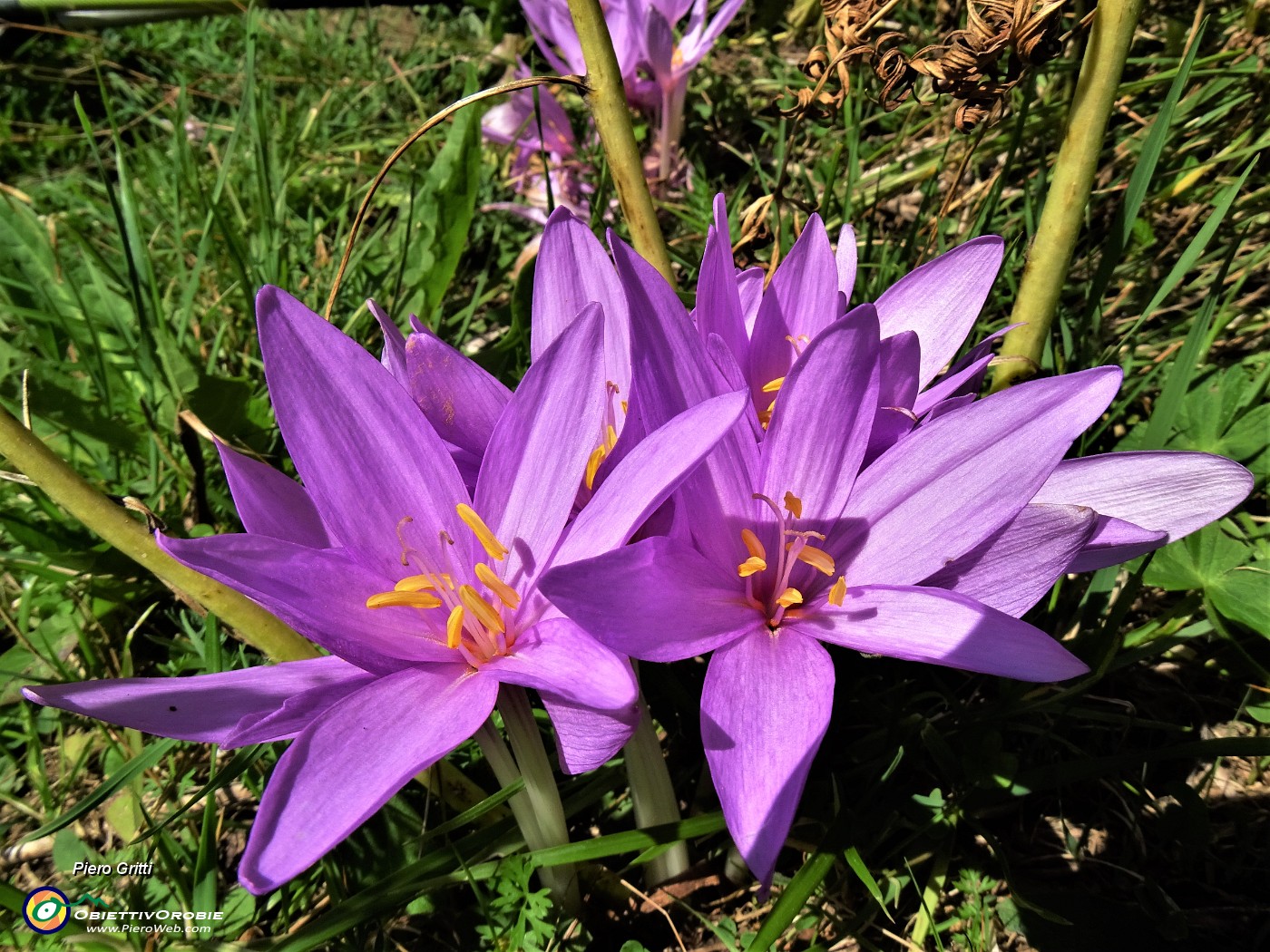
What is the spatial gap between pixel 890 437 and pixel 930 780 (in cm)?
72

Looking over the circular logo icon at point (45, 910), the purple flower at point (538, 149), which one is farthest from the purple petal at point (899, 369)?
the purple flower at point (538, 149)

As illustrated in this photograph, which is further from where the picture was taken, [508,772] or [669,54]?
[669,54]

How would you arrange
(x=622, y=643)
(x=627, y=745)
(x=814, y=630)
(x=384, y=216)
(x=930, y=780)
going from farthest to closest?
(x=384, y=216) → (x=930, y=780) → (x=627, y=745) → (x=814, y=630) → (x=622, y=643)

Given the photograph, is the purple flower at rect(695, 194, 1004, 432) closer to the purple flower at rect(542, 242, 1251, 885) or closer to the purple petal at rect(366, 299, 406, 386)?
the purple flower at rect(542, 242, 1251, 885)

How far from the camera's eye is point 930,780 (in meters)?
1.43

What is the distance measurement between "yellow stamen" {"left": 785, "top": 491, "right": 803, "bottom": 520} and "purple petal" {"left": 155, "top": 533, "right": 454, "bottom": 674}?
388 millimetres

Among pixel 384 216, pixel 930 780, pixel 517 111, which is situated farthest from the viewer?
pixel 384 216

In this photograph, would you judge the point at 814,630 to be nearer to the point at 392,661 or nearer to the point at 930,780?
the point at 392,661

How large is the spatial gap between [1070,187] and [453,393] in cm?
91

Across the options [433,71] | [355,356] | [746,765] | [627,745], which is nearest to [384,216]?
[433,71]

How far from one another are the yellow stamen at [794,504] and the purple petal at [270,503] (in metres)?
0.51

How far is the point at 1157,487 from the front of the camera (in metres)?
0.97

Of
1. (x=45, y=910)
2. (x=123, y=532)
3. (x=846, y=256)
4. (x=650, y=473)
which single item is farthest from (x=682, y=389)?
(x=45, y=910)

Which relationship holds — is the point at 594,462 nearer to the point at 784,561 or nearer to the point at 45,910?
the point at 784,561
